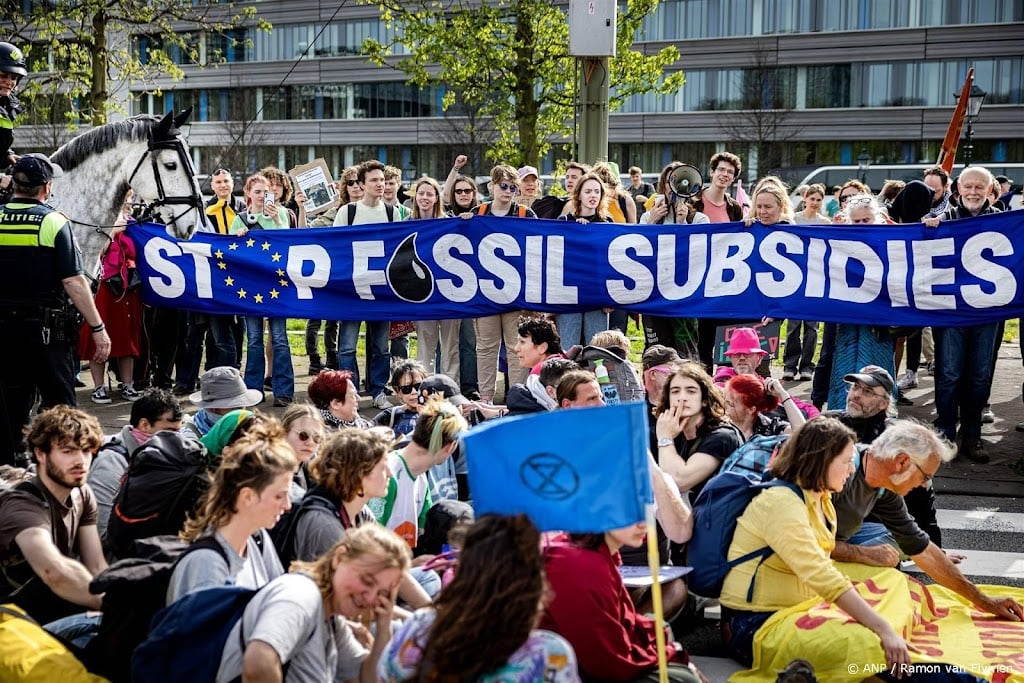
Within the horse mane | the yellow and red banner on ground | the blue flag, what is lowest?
the yellow and red banner on ground

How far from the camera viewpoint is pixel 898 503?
6.38m

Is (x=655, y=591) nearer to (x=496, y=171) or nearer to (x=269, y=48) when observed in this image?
(x=496, y=171)

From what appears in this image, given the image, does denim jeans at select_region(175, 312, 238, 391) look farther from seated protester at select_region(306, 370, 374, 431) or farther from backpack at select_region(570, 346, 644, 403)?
backpack at select_region(570, 346, 644, 403)

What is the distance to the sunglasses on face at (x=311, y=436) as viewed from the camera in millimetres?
6210

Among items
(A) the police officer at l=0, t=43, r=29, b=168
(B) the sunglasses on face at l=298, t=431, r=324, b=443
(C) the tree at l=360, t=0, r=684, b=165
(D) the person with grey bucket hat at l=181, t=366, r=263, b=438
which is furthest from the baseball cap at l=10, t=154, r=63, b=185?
(C) the tree at l=360, t=0, r=684, b=165

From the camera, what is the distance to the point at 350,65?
71.4 meters

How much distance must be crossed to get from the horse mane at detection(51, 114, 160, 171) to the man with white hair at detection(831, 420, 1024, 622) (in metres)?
7.00

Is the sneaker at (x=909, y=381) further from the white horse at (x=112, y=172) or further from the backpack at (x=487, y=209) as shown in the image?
the white horse at (x=112, y=172)

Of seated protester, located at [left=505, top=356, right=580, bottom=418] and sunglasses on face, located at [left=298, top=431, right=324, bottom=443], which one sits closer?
sunglasses on face, located at [left=298, top=431, right=324, bottom=443]

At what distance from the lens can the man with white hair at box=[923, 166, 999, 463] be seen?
984 centimetres

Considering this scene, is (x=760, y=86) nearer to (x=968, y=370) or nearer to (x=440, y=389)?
(x=968, y=370)

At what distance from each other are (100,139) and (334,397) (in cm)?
442

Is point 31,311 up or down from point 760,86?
down

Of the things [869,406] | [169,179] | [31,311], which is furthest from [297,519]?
[169,179]
